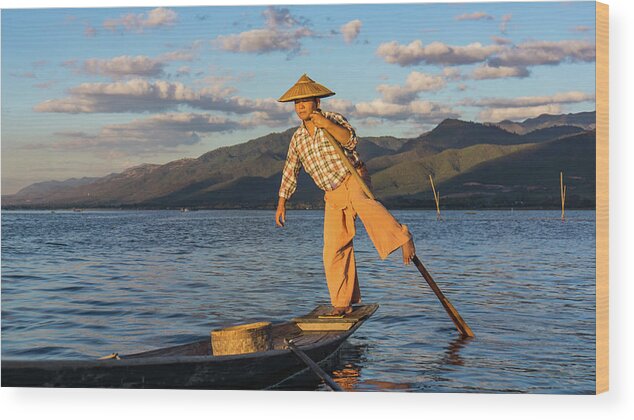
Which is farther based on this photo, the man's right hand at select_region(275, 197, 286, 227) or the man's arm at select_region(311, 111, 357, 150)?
the man's right hand at select_region(275, 197, 286, 227)

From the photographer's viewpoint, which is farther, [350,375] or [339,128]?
[350,375]

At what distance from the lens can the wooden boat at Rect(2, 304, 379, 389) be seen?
6.11m

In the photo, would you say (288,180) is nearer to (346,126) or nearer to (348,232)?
(348,232)

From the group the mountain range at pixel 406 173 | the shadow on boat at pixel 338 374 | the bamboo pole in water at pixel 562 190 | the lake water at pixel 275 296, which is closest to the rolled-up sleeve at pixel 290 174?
the mountain range at pixel 406 173

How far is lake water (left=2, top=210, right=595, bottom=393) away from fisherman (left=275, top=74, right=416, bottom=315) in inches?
29.0

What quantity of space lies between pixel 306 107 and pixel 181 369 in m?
2.48

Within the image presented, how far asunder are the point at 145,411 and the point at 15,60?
3.25m

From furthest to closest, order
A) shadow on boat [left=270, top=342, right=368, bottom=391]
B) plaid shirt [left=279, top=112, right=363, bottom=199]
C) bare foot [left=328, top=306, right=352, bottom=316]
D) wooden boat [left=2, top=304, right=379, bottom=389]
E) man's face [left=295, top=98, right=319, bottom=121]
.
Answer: bare foot [left=328, top=306, right=352, bottom=316] → man's face [left=295, top=98, right=319, bottom=121] → plaid shirt [left=279, top=112, right=363, bottom=199] → shadow on boat [left=270, top=342, right=368, bottom=391] → wooden boat [left=2, top=304, right=379, bottom=389]

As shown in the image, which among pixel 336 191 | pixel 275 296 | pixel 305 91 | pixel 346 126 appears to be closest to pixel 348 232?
pixel 336 191

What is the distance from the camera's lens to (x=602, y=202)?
732 centimetres

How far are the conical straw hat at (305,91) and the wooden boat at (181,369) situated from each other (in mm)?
1926

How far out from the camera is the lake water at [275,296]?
771cm

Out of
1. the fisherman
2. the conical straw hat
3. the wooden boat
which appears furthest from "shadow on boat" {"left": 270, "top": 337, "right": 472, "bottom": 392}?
the conical straw hat

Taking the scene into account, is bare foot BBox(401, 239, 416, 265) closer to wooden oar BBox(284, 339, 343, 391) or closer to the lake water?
the lake water
